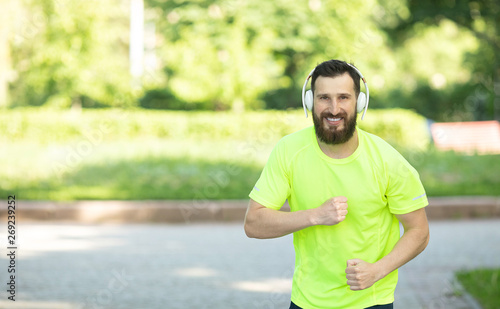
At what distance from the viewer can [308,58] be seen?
31.2m

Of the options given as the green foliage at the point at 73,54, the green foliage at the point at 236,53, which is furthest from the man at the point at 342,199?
the green foliage at the point at 73,54

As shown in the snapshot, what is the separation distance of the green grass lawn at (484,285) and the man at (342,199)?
10.7 ft

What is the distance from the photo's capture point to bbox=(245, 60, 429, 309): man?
8.91ft

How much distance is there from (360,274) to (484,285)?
4111mm

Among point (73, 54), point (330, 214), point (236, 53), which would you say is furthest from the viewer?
point (236, 53)

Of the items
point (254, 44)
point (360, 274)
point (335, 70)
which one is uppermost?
point (254, 44)

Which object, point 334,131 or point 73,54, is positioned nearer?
point 334,131

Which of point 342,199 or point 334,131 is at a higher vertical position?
point 334,131

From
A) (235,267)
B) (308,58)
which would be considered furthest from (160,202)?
(308,58)

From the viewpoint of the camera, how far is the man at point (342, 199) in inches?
107

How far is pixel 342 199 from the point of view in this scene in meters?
2.69

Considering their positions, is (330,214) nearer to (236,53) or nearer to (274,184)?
(274,184)

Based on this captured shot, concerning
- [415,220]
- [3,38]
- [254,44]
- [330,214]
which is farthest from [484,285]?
[254,44]

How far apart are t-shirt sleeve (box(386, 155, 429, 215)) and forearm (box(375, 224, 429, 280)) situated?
0.09 meters
